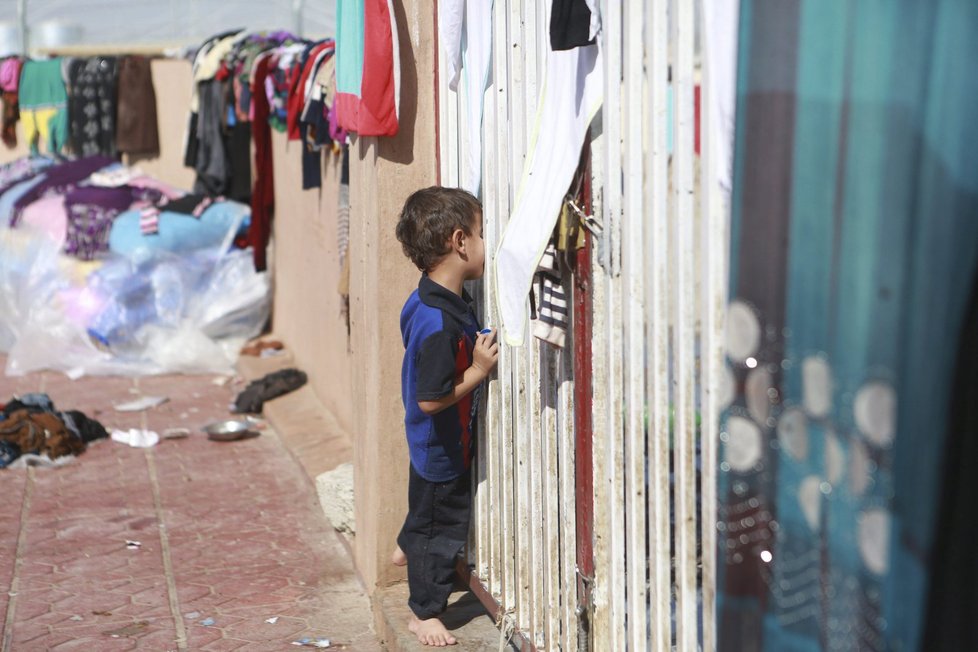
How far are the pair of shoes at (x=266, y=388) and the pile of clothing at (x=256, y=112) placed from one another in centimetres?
152

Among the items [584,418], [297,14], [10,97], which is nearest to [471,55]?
[584,418]

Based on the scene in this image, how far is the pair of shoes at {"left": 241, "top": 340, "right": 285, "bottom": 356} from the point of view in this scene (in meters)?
9.97

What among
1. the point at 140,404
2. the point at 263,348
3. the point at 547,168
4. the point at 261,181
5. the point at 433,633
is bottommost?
the point at 140,404

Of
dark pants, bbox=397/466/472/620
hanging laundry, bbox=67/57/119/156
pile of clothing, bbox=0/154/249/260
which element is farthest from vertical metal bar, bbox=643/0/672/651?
hanging laundry, bbox=67/57/119/156

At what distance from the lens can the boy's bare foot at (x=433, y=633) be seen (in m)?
4.11

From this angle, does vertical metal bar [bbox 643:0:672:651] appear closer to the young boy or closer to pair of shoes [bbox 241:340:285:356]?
the young boy

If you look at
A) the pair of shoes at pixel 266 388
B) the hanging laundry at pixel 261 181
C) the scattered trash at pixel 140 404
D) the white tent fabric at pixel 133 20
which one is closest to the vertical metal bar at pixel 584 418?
the pair of shoes at pixel 266 388

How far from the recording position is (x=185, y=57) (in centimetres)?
1320

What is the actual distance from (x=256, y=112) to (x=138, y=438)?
316cm

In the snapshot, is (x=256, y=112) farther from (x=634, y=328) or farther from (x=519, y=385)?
(x=634, y=328)

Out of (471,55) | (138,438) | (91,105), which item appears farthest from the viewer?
(91,105)

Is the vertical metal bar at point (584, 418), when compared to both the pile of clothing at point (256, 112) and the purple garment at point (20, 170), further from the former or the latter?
the purple garment at point (20, 170)

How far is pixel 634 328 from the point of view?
2.67 m

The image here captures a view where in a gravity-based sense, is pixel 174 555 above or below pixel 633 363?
below
